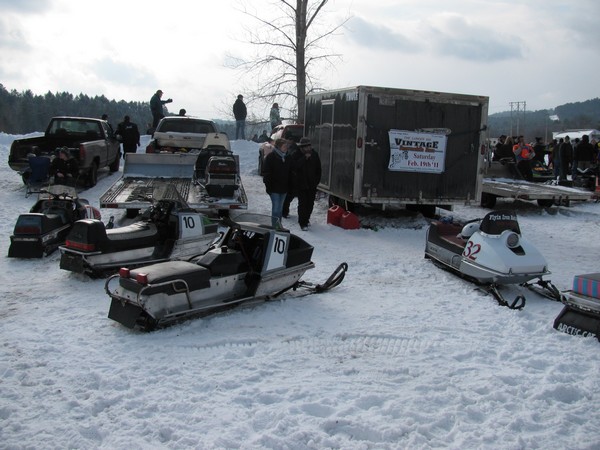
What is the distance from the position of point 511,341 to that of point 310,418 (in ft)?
8.11

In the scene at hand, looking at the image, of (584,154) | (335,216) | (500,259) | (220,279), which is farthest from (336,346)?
(584,154)

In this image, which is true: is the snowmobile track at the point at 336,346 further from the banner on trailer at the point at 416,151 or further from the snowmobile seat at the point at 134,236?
the banner on trailer at the point at 416,151

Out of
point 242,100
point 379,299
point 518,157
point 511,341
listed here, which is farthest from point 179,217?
point 242,100

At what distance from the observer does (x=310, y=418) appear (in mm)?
4074

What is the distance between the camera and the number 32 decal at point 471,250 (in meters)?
7.42

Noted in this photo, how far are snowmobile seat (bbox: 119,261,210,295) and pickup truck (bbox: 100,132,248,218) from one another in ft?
13.2

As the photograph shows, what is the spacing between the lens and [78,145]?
50.1 feet

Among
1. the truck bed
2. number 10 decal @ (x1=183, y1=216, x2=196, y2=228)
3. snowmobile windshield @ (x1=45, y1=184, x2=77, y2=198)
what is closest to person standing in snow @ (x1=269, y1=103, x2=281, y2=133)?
the truck bed

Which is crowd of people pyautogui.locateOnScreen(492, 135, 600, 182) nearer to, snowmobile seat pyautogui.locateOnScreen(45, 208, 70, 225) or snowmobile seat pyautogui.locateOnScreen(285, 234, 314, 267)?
snowmobile seat pyautogui.locateOnScreen(285, 234, 314, 267)

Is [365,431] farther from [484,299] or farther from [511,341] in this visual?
[484,299]

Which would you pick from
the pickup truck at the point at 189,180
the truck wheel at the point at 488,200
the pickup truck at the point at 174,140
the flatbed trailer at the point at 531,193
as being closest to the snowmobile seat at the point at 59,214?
the pickup truck at the point at 189,180

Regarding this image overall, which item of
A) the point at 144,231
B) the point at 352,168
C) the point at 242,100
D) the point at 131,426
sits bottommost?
the point at 131,426

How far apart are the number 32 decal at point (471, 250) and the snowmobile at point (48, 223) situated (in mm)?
5665

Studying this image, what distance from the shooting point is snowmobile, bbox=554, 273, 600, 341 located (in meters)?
5.62
